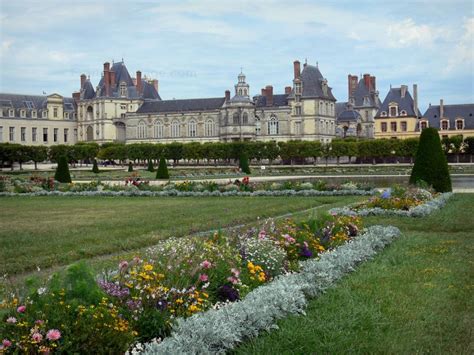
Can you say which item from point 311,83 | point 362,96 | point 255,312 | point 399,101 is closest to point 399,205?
point 255,312

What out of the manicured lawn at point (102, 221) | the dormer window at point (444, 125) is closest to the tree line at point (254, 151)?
the dormer window at point (444, 125)

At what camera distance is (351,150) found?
5619cm

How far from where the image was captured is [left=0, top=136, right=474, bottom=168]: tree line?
53.4 m

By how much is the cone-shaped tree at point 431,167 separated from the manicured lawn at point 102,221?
6.99 feet

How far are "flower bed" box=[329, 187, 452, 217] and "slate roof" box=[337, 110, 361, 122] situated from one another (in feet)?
231

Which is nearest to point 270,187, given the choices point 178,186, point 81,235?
point 178,186

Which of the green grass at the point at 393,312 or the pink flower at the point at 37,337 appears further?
the green grass at the point at 393,312

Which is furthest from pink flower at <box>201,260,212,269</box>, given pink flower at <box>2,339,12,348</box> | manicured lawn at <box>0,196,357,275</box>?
manicured lawn at <box>0,196,357,275</box>

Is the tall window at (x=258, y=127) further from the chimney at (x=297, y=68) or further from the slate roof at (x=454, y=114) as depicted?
the slate roof at (x=454, y=114)

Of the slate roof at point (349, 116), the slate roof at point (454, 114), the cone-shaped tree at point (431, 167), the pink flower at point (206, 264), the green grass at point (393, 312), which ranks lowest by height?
the green grass at point (393, 312)

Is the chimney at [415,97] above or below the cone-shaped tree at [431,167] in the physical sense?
above

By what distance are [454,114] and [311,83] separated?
16151 mm

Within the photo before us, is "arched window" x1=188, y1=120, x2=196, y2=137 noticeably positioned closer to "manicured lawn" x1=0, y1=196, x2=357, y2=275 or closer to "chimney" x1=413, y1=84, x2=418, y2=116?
"chimney" x1=413, y1=84, x2=418, y2=116

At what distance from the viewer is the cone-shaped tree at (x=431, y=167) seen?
18266 mm
